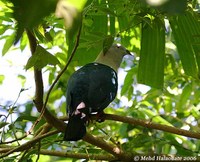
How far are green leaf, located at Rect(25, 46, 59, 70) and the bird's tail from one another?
0.39m

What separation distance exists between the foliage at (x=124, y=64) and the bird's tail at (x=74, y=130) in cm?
6

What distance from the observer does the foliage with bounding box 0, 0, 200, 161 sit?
3.51 ft

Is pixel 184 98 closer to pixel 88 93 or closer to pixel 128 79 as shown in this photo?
pixel 128 79

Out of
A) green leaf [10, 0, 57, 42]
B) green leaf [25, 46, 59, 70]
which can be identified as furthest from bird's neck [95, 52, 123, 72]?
green leaf [10, 0, 57, 42]

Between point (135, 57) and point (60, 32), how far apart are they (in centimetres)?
58

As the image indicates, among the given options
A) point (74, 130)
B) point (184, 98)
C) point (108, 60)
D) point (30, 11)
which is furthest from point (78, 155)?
point (30, 11)

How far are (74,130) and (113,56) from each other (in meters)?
0.97

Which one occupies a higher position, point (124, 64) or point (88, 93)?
point (88, 93)

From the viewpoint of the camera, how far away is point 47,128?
1.49 metres

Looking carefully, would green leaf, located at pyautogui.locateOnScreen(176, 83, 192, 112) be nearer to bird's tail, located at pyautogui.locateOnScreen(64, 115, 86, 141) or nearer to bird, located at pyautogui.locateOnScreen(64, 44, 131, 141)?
bird, located at pyautogui.locateOnScreen(64, 44, 131, 141)

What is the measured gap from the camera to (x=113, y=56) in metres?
2.28

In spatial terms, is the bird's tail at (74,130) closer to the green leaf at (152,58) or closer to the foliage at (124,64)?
the foliage at (124,64)

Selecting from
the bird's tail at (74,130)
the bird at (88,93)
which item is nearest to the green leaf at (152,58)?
the bird at (88,93)

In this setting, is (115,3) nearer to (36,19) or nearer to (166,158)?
(166,158)
